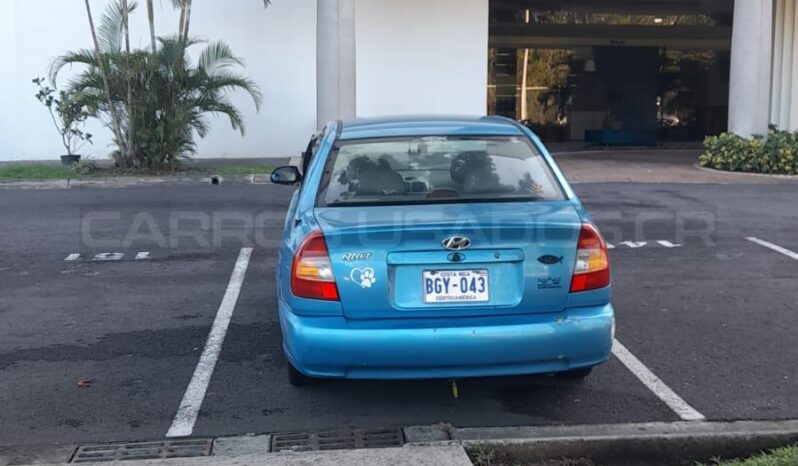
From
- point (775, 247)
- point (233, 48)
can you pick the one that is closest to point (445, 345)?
point (775, 247)

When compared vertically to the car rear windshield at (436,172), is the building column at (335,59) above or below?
above

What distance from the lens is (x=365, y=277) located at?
4.72m

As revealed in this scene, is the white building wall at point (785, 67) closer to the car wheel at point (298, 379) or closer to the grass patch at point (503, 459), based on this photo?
the car wheel at point (298, 379)

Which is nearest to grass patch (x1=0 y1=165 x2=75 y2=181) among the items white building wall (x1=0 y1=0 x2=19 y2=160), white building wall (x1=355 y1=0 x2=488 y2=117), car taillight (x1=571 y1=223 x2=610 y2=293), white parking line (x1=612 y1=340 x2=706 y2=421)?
white building wall (x1=0 y1=0 x2=19 y2=160)

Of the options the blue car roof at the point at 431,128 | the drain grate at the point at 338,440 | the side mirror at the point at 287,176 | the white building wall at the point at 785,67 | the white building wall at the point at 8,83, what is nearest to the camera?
the drain grate at the point at 338,440

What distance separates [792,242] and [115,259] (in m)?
7.33

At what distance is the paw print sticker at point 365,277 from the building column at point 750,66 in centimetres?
1503

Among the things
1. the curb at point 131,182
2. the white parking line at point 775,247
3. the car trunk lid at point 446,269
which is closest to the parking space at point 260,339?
the white parking line at point 775,247

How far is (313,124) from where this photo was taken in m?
20.2

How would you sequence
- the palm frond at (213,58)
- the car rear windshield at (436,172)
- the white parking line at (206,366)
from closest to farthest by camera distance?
the white parking line at (206,366)
the car rear windshield at (436,172)
the palm frond at (213,58)

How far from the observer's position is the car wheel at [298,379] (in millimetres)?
5570

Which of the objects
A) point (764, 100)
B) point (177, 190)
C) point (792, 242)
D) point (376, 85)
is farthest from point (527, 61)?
point (792, 242)

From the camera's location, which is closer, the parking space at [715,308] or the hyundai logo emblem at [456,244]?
the hyundai logo emblem at [456,244]

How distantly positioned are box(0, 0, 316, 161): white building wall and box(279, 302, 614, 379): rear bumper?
15.6 meters
